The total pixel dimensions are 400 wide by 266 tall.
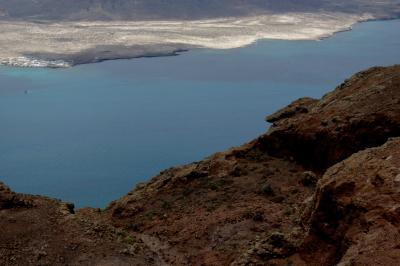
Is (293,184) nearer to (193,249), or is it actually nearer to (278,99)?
(193,249)

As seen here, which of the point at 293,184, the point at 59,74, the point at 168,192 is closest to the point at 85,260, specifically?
the point at 168,192

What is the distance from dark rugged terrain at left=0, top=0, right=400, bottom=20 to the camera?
8975 centimetres

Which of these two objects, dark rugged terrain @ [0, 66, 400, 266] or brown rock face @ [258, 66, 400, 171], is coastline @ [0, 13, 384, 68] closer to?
brown rock face @ [258, 66, 400, 171]

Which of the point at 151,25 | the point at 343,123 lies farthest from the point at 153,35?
the point at 343,123

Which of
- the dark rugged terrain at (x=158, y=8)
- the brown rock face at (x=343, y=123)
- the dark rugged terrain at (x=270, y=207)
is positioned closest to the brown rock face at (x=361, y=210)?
the dark rugged terrain at (x=270, y=207)

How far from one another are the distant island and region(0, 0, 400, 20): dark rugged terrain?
0.48 feet

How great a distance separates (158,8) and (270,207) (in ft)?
281

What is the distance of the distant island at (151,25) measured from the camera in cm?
6269

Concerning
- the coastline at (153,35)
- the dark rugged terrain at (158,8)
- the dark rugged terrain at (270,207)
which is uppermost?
the dark rugged terrain at (270,207)

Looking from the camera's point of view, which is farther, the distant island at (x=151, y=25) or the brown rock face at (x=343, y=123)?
the distant island at (x=151, y=25)

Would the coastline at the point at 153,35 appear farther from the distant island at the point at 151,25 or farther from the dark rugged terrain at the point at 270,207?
the dark rugged terrain at the point at 270,207

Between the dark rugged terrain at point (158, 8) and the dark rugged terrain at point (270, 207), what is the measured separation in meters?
77.8

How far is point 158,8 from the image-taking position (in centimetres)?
9331

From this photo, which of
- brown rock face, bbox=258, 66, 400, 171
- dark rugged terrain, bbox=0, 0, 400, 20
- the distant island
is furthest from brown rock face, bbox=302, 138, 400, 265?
dark rugged terrain, bbox=0, 0, 400, 20
